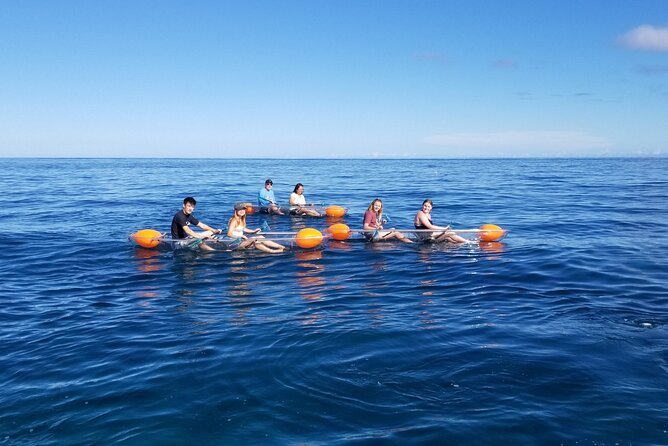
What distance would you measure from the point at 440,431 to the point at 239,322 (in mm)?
5180

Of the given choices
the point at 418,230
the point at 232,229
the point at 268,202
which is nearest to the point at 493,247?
the point at 418,230

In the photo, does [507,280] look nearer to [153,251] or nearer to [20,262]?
[153,251]

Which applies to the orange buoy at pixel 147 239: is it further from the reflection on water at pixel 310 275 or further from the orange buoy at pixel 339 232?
the orange buoy at pixel 339 232

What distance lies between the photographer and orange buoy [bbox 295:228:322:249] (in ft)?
57.3

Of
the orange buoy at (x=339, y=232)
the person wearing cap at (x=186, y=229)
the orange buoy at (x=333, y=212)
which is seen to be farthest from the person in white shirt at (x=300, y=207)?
the person wearing cap at (x=186, y=229)

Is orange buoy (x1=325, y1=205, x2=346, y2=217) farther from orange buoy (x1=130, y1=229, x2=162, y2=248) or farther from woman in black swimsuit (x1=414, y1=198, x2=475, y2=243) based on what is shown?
orange buoy (x1=130, y1=229, x2=162, y2=248)

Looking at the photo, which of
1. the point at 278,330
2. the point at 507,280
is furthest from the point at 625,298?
the point at 278,330

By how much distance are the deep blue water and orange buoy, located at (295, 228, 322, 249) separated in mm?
492

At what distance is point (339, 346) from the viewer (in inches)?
352

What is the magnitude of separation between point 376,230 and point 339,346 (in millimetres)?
9960

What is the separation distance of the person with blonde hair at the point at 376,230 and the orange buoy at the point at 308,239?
206 cm

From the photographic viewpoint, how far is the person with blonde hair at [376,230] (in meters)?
18.7

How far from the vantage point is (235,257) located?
16.8m

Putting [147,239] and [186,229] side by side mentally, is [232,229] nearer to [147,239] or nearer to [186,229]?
[186,229]
